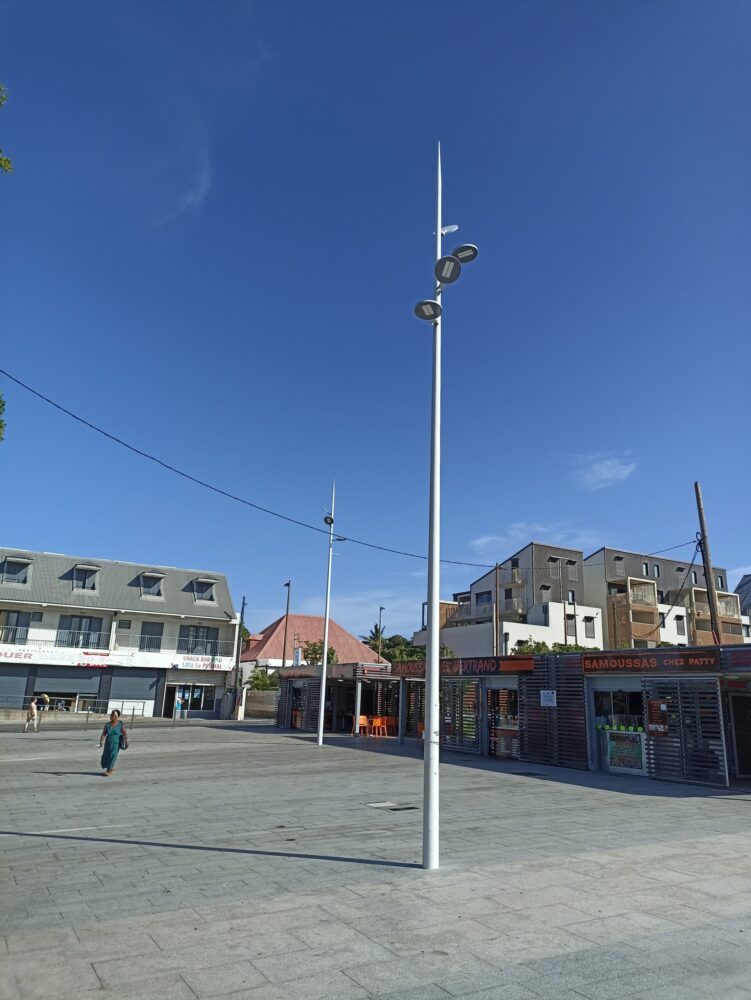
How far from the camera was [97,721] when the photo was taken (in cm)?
4062

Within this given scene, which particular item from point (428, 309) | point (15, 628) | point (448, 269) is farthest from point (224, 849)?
point (15, 628)

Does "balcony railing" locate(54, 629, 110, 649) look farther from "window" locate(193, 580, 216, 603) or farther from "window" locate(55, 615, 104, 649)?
"window" locate(193, 580, 216, 603)

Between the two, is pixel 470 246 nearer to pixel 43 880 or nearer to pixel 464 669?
pixel 43 880

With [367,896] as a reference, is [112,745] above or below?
above

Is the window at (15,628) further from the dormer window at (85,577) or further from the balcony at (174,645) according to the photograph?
the balcony at (174,645)

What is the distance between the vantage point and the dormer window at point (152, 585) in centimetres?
5019

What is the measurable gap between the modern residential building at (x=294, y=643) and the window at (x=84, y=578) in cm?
1870

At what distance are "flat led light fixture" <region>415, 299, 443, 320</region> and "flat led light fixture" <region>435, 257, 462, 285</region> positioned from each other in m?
0.37

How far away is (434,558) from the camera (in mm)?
9844

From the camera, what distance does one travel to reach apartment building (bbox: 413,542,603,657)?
57.1 meters

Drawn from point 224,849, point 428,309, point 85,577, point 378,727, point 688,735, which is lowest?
point 224,849

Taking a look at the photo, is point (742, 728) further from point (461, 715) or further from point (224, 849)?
point (224, 849)

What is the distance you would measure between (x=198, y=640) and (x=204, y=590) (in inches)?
166

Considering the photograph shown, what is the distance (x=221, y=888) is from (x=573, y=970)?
13.6 feet
